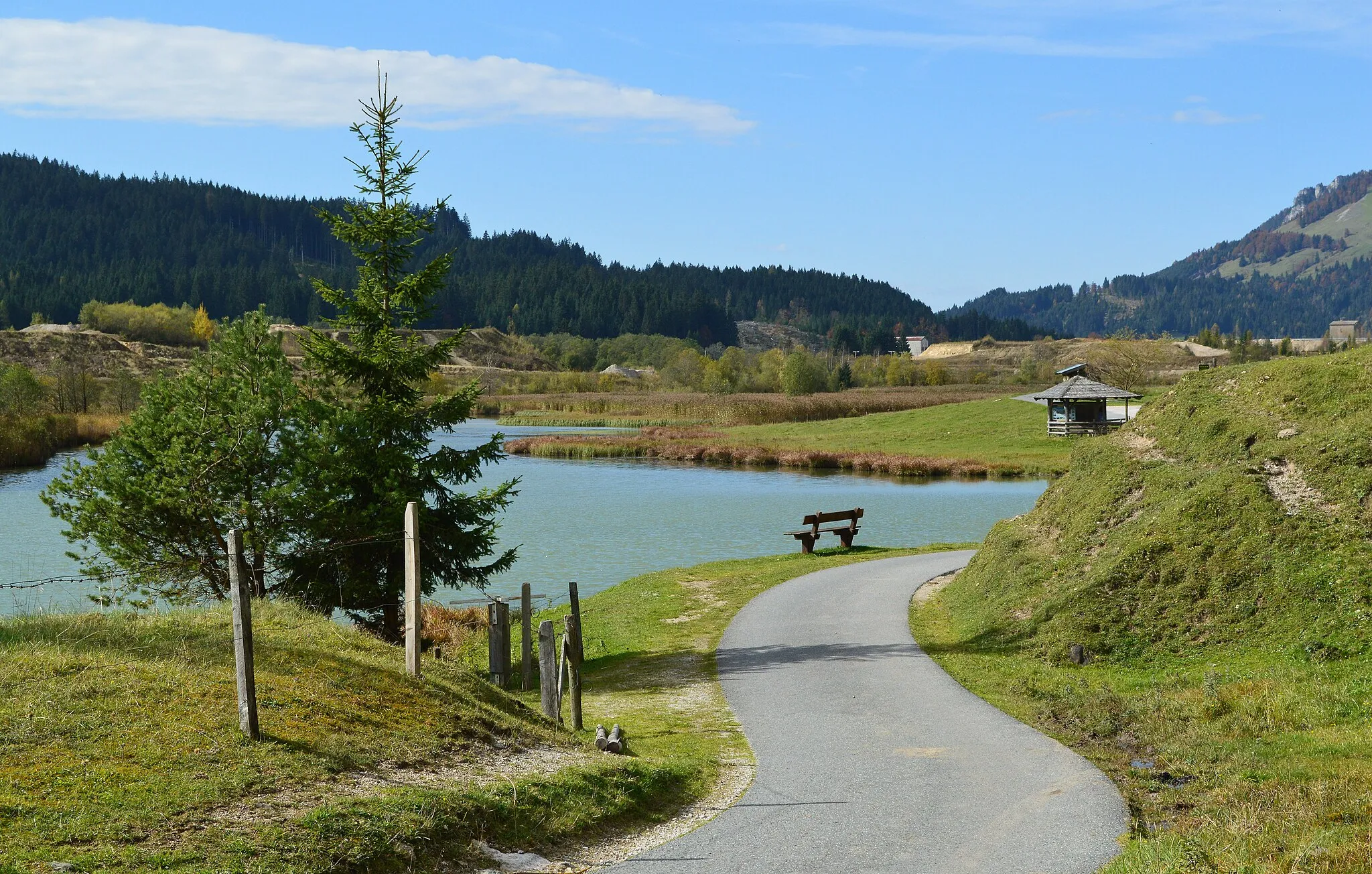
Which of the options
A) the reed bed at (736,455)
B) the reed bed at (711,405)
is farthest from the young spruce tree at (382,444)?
the reed bed at (711,405)

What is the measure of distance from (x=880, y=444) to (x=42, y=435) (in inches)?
2161

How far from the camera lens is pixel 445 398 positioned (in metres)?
22.9

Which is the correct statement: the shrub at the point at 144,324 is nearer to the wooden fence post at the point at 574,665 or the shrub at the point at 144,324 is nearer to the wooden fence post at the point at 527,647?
the wooden fence post at the point at 527,647

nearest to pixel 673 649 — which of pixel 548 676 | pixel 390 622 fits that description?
pixel 390 622

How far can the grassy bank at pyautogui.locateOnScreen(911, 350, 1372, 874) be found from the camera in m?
9.94

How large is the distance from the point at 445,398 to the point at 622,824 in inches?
563

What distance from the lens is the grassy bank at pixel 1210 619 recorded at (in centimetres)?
994

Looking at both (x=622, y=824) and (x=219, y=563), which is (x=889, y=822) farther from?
(x=219, y=563)

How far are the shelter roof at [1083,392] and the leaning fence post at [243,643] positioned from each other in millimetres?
69515

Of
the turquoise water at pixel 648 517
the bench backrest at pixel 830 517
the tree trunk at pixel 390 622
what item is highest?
the bench backrest at pixel 830 517

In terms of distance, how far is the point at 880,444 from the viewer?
7956 cm

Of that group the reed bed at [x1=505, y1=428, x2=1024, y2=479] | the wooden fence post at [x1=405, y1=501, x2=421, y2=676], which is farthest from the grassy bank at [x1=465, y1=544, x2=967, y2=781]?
the reed bed at [x1=505, y1=428, x2=1024, y2=479]

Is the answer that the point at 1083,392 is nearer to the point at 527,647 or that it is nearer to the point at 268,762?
the point at 527,647

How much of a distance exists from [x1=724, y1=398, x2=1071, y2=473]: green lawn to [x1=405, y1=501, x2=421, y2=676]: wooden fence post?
56.6 m
